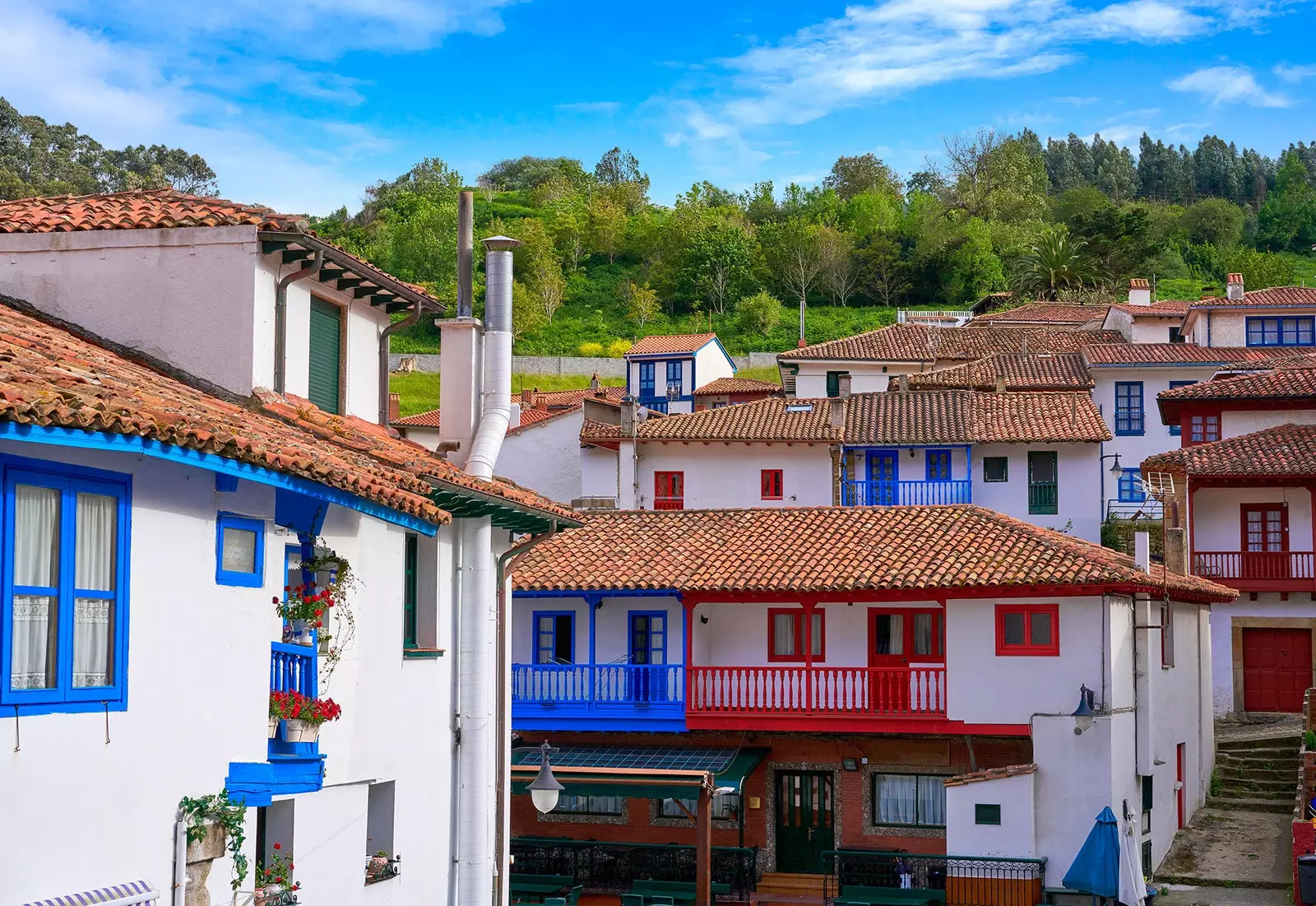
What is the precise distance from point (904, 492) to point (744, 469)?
5033mm

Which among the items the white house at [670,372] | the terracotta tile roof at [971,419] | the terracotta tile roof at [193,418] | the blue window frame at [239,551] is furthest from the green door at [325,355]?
the white house at [670,372]

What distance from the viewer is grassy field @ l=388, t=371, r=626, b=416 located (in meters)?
79.6

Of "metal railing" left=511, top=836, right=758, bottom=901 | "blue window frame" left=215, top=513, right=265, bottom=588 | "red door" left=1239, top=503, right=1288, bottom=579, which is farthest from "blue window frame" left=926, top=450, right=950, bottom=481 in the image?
"blue window frame" left=215, top=513, right=265, bottom=588

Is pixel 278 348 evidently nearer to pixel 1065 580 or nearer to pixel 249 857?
pixel 249 857

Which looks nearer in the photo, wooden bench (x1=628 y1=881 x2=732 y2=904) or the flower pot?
the flower pot

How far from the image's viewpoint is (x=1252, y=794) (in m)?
32.9

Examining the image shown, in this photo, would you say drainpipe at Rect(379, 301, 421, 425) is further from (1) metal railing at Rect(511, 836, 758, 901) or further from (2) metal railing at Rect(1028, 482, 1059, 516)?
(2) metal railing at Rect(1028, 482, 1059, 516)

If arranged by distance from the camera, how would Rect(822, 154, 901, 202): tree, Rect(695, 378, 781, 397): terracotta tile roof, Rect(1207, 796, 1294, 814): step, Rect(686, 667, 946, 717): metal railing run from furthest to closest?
Rect(822, 154, 901, 202): tree
Rect(695, 378, 781, 397): terracotta tile roof
Rect(1207, 796, 1294, 814): step
Rect(686, 667, 946, 717): metal railing

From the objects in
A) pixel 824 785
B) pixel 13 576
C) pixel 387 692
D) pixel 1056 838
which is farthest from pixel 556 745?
pixel 13 576

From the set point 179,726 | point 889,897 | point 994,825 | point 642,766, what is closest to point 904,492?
point 642,766

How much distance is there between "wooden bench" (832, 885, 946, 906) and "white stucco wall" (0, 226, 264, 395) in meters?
15.1

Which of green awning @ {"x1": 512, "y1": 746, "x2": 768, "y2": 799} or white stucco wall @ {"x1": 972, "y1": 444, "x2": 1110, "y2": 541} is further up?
white stucco wall @ {"x1": 972, "y1": 444, "x2": 1110, "y2": 541}

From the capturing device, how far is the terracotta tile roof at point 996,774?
25.6 m

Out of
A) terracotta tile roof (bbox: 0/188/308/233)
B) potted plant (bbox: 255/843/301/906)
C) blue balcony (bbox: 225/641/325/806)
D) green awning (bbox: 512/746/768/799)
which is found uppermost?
terracotta tile roof (bbox: 0/188/308/233)
